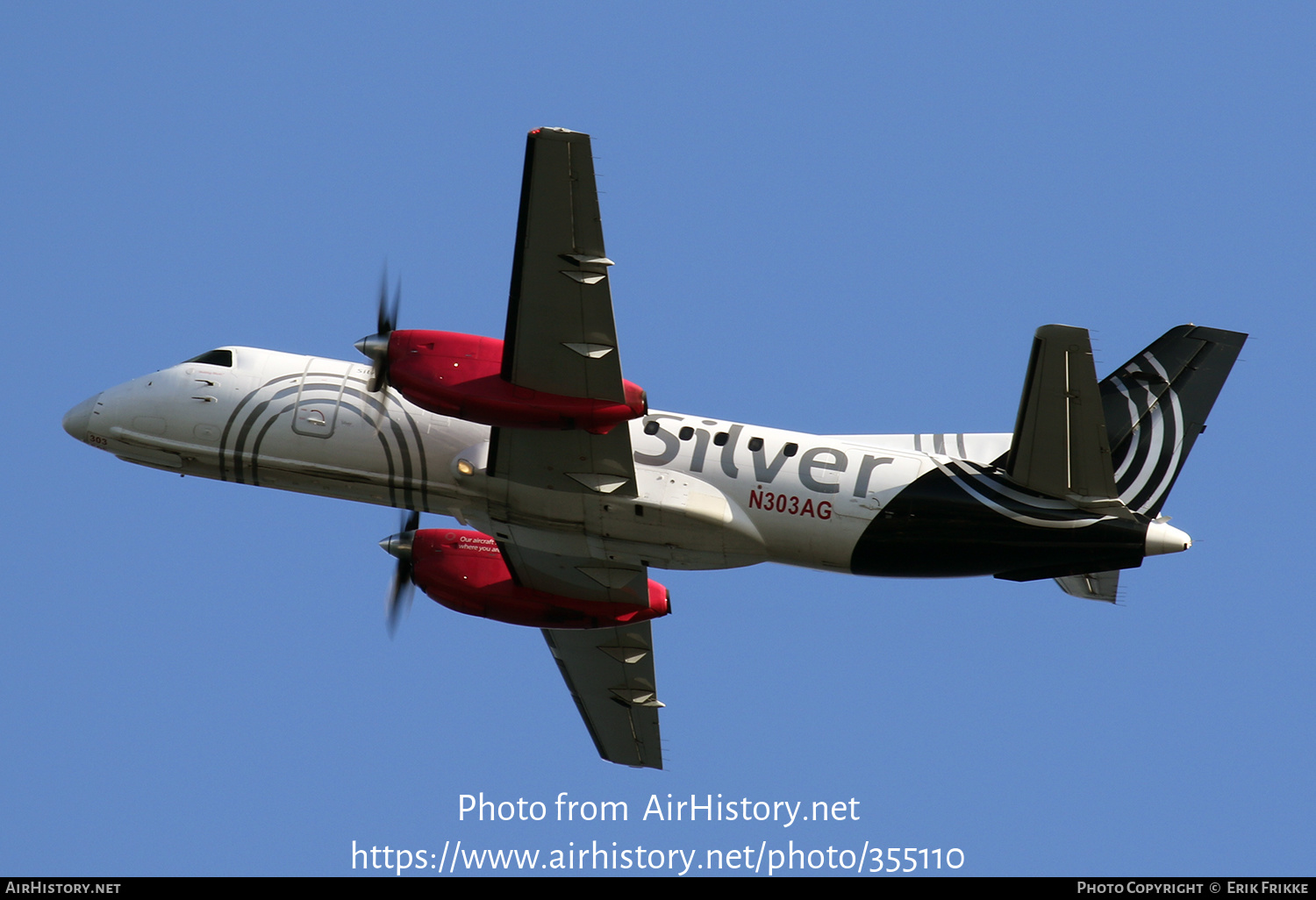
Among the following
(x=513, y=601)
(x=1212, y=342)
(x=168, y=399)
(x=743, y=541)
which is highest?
(x=1212, y=342)

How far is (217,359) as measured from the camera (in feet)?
78.7

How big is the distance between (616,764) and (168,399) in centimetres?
1161

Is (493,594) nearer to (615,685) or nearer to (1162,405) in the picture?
(615,685)

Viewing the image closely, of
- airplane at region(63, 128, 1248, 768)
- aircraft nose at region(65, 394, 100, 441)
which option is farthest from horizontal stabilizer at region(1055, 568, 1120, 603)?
aircraft nose at region(65, 394, 100, 441)

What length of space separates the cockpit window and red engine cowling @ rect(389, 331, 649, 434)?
5.21 metres

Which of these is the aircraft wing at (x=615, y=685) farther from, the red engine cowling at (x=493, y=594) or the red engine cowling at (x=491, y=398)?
the red engine cowling at (x=491, y=398)

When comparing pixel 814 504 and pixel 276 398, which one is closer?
pixel 814 504

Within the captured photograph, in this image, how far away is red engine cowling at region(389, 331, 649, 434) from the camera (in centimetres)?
2006

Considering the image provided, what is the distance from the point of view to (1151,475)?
68.7 ft

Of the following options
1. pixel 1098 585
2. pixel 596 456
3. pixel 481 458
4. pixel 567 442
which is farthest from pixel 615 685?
pixel 1098 585

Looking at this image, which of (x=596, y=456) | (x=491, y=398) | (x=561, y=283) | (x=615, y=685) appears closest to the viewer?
(x=561, y=283)

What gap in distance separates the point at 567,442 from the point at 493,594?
472cm
